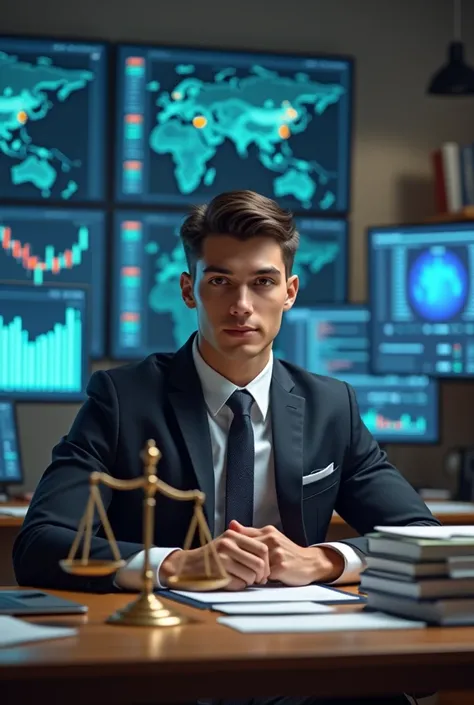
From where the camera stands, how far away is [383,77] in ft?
14.3

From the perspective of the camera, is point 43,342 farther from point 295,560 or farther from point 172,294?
point 295,560

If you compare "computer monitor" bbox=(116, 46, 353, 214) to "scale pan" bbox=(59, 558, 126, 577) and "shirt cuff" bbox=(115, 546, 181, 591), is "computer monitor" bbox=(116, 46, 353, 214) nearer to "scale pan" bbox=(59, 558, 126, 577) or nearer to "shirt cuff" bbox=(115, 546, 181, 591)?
"shirt cuff" bbox=(115, 546, 181, 591)

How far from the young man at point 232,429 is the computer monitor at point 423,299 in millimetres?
1721

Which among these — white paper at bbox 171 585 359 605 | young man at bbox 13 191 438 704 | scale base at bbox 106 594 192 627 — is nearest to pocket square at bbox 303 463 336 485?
young man at bbox 13 191 438 704

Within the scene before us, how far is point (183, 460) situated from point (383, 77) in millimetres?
2682

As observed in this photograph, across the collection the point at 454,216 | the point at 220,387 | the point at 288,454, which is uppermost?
the point at 454,216

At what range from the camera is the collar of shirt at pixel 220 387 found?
214 centimetres

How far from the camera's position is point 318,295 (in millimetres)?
4305

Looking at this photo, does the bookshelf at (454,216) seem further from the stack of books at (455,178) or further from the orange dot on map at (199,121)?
the orange dot on map at (199,121)

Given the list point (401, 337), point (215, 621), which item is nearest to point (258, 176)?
point (401, 337)

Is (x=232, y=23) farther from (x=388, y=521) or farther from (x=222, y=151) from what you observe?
(x=388, y=521)

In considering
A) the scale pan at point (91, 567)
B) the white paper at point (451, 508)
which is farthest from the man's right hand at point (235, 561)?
the white paper at point (451, 508)

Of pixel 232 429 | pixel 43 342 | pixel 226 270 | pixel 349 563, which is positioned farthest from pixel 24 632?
pixel 43 342

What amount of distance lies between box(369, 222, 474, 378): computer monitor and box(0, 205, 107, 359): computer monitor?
968mm
